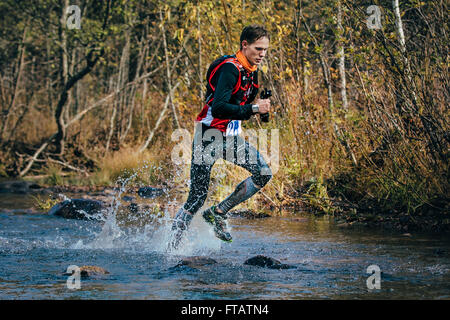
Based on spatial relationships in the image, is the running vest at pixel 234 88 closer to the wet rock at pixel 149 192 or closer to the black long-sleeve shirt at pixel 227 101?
the black long-sleeve shirt at pixel 227 101

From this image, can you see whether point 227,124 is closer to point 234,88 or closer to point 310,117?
point 234,88

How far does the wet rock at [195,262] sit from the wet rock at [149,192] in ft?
20.5

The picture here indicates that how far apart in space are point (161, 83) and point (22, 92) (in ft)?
11.8

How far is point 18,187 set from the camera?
14531 mm

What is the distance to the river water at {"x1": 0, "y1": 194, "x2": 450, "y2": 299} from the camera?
557 centimetres

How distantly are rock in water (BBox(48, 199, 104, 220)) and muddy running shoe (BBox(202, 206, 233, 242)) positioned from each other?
3333 millimetres

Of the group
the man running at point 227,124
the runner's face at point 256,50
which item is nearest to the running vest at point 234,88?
the man running at point 227,124

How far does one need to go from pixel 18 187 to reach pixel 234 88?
29.6ft

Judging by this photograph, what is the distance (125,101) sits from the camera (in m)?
18.0

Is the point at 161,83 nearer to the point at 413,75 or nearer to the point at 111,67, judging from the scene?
the point at 111,67

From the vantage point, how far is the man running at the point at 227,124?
6320 millimetres

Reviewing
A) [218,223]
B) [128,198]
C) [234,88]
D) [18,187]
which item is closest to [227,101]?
[234,88]

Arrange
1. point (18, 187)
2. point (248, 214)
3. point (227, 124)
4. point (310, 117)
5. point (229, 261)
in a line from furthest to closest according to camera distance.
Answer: point (18, 187)
point (310, 117)
point (248, 214)
point (229, 261)
point (227, 124)
